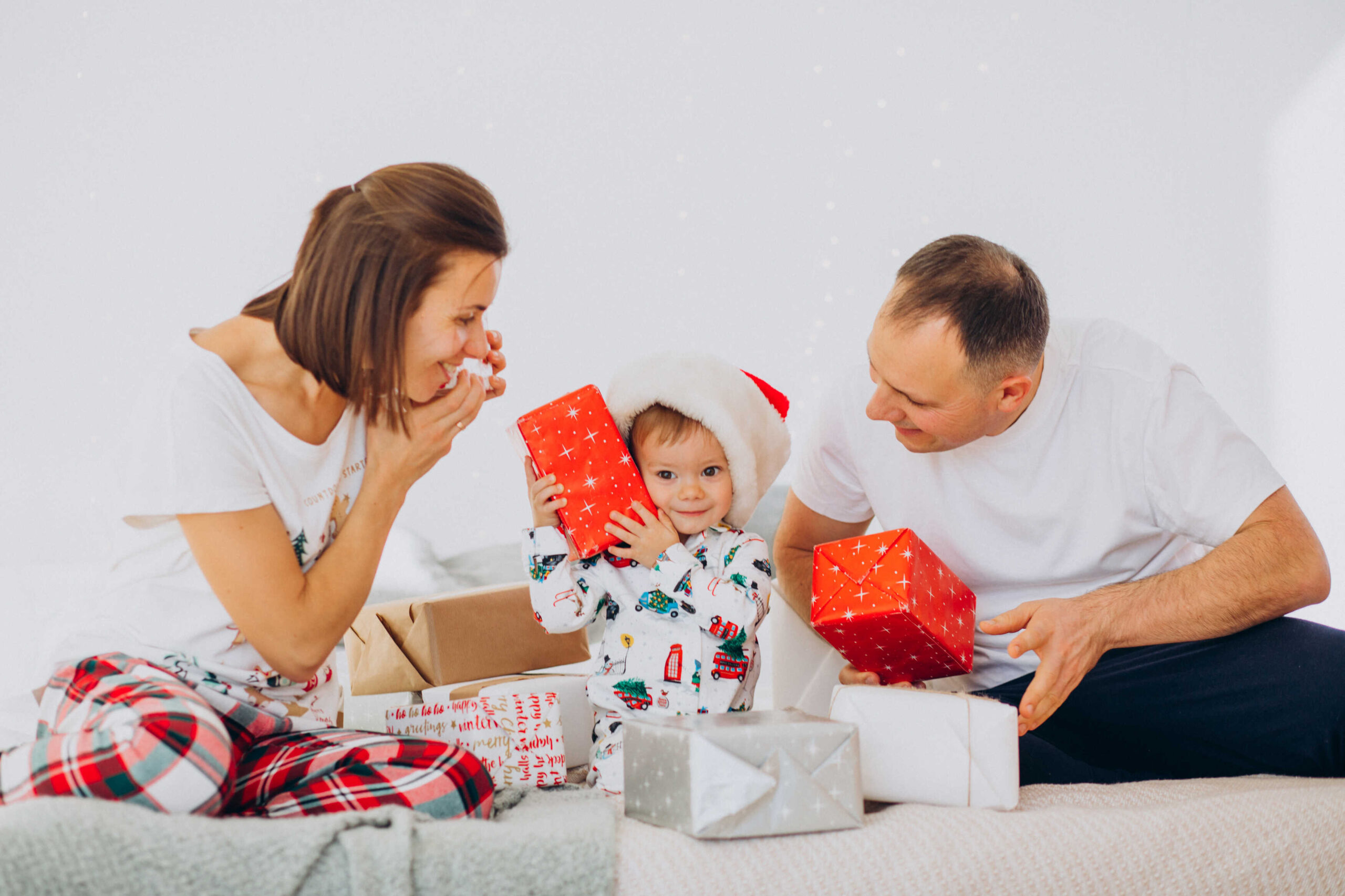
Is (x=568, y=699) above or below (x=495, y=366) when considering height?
below

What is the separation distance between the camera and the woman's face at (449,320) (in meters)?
1.13

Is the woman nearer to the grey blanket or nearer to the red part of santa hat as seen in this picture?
the grey blanket

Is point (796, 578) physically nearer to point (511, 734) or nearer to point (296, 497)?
point (511, 734)

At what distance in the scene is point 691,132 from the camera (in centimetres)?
257

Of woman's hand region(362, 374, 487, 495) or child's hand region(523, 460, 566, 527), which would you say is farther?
child's hand region(523, 460, 566, 527)

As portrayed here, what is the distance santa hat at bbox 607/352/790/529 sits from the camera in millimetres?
1378

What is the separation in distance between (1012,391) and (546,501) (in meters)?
0.71

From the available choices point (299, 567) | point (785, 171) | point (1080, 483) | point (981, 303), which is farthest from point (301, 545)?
point (785, 171)

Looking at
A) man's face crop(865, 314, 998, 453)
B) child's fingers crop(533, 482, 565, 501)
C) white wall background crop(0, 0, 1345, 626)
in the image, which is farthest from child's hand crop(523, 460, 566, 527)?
white wall background crop(0, 0, 1345, 626)

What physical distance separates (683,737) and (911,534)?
0.41 m

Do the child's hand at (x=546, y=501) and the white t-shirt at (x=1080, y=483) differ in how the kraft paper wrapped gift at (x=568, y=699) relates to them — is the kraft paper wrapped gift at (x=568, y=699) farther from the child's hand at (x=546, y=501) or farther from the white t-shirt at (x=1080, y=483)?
the white t-shirt at (x=1080, y=483)

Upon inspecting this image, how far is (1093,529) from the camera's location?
4.52 feet

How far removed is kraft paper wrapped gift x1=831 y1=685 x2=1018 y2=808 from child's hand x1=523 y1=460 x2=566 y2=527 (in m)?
0.52

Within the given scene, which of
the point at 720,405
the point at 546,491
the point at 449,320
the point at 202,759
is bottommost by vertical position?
the point at 202,759
